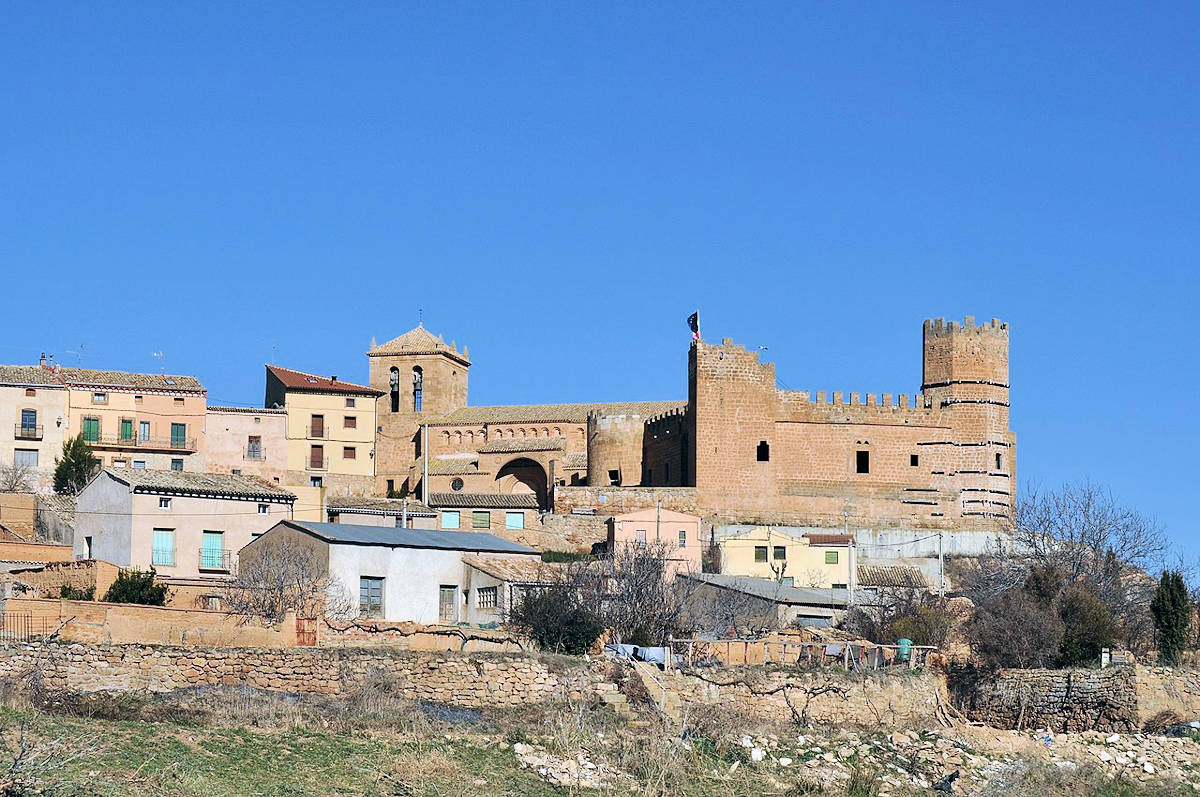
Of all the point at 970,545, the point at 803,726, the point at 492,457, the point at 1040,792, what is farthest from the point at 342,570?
the point at 492,457

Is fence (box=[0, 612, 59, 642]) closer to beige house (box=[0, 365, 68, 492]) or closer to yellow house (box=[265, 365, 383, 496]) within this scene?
beige house (box=[0, 365, 68, 492])

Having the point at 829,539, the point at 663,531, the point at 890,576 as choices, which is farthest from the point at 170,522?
the point at 890,576

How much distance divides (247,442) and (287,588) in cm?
2626

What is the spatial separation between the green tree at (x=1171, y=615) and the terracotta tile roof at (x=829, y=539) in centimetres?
1622

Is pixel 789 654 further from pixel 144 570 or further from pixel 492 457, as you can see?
pixel 492 457

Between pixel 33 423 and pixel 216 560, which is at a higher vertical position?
pixel 33 423

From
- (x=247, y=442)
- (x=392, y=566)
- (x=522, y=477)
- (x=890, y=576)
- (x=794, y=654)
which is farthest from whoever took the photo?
(x=522, y=477)

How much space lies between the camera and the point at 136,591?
3438cm

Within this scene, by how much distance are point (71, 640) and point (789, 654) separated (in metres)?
11.3

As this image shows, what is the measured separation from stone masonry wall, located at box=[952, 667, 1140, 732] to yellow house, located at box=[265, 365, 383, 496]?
35.1 meters

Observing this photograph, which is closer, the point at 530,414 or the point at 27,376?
the point at 27,376

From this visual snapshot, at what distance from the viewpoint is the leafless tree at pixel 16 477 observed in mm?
52906

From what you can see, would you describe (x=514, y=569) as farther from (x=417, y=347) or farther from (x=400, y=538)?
(x=417, y=347)

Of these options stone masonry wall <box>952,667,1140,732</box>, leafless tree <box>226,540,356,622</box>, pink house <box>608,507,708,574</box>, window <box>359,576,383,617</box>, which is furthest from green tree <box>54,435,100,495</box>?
stone masonry wall <box>952,667,1140,732</box>
